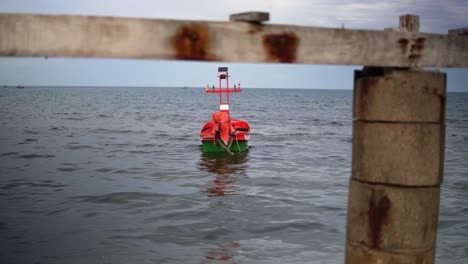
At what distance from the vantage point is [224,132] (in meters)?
25.3

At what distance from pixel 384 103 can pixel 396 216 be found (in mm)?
823

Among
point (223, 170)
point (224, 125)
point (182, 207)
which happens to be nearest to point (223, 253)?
point (182, 207)

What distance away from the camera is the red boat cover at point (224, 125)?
2466 cm

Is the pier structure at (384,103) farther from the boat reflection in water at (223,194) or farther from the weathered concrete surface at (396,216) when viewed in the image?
the boat reflection in water at (223,194)

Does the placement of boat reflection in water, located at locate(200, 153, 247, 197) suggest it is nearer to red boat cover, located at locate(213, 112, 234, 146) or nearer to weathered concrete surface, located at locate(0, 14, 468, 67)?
red boat cover, located at locate(213, 112, 234, 146)

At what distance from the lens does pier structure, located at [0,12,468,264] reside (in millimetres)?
3408

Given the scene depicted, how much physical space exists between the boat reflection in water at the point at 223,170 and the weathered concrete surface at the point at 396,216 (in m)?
13.9

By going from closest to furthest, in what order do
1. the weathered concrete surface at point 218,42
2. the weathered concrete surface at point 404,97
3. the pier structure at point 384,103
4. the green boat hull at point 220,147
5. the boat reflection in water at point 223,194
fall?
the weathered concrete surface at point 218,42 < the pier structure at point 384,103 < the weathered concrete surface at point 404,97 < the boat reflection in water at point 223,194 < the green boat hull at point 220,147

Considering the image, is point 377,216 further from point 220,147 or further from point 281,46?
point 220,147

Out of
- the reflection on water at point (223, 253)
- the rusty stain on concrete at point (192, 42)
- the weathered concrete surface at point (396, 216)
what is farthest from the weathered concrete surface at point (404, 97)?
the reflection on water at point (223, 253)

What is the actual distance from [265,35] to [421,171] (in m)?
1.50

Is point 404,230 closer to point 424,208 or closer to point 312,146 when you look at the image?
point 424,208

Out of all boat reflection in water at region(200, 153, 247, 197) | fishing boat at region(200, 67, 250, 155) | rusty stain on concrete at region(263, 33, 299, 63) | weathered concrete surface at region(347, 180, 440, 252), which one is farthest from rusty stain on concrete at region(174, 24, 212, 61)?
fishing boat at region(200, 67, 250, 155)

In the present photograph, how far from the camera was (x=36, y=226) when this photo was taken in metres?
13.3
